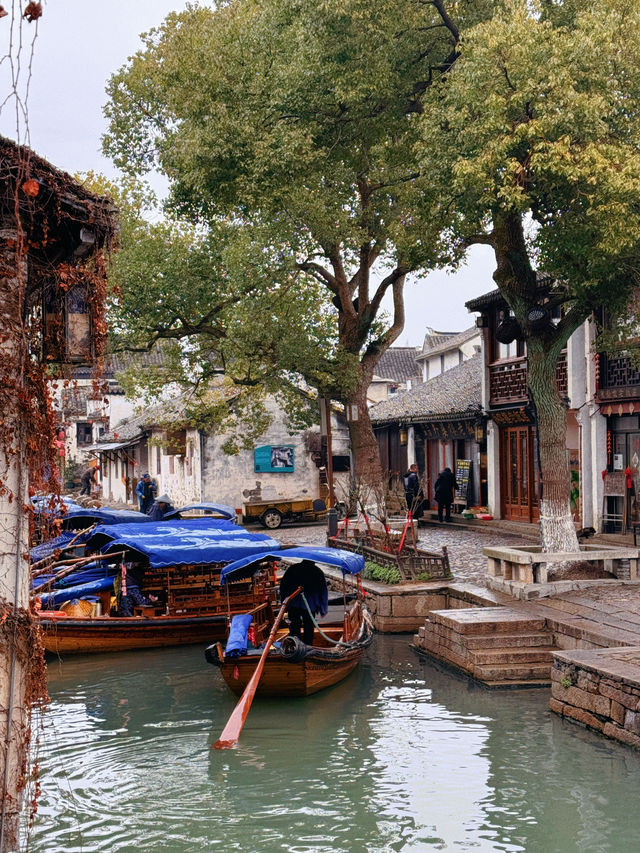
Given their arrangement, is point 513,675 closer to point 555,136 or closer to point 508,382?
point 555,136

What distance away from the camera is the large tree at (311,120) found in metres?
15.5

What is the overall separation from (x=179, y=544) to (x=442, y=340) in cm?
3900

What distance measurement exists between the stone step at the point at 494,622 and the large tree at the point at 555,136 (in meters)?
4.94

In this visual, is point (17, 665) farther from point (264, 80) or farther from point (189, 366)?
point (189, 366)

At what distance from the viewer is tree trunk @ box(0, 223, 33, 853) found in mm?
6082

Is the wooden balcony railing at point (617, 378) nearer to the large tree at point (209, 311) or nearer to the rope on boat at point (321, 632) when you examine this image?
the large tree at point (209, 311)

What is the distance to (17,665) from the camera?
20.3 feet

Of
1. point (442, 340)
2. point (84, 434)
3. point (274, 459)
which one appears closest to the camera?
point (274, 459)

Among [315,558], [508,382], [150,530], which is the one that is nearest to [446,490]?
[508,382]

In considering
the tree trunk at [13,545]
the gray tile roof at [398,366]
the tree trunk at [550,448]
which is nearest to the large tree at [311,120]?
the tree trunk at [550,448]

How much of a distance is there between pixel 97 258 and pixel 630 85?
9620 mm

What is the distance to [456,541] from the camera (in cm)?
2306

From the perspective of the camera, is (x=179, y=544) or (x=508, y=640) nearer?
(x=508, y=640)

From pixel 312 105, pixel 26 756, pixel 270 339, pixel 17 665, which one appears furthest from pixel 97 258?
pixel 270 339
